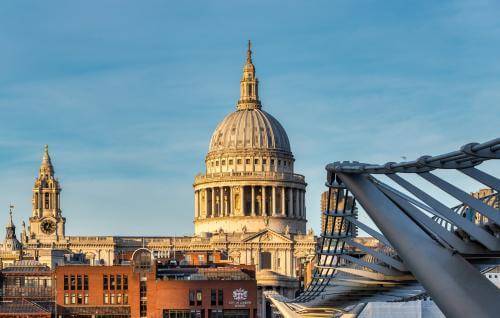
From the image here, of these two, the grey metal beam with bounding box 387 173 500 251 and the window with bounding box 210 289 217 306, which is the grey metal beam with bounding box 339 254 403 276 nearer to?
the grey metal beam with bounding box 387 173 500 251

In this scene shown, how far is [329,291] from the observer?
4405 inches

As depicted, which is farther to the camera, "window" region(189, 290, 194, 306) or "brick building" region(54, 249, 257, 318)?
"brick building" region(54, 249, 257, 318)

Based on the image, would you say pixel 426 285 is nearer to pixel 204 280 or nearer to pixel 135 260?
pixel 204 280

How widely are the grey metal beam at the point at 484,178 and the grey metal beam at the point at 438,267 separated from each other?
116 inches

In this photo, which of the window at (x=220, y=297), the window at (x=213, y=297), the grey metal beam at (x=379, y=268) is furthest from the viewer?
the window at (x=213, y=297)

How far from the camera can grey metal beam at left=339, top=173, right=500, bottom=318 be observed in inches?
1574

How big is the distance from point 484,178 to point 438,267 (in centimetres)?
429

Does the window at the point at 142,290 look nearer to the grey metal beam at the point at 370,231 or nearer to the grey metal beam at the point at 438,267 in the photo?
the grey metal beam at the point at 370,231

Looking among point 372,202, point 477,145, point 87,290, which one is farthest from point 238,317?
point 477,145

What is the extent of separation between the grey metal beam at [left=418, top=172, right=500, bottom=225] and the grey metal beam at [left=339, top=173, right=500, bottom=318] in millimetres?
1953

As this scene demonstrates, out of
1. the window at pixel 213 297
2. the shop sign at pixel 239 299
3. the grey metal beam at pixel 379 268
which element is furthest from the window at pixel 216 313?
the grey metal beam at pixel 379 268

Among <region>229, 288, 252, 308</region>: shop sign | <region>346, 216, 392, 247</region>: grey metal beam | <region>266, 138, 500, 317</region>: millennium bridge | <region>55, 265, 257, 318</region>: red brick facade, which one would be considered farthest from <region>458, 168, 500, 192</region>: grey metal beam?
<region>229, 288, 252, 308</region>: shop sign

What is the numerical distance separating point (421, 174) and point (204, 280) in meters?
108

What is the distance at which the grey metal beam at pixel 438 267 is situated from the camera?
3997cm
